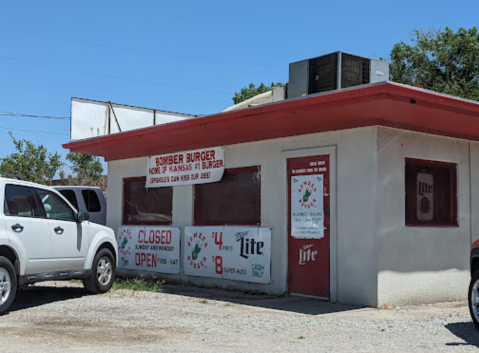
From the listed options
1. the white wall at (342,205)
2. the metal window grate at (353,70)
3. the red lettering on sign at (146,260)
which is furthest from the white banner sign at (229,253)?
the metal window grate at (353,70)

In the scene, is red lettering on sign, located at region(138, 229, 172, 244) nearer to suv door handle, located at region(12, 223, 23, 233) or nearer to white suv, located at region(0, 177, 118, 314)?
white suv, located at region(0, 177, 118, 314)

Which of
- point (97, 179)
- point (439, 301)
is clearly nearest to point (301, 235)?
point (439, 301)

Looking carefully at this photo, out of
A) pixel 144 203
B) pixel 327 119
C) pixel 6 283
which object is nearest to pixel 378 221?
pixel 327 119

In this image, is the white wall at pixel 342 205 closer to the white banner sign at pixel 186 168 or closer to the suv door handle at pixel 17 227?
the white banner sign at pixel 186 168

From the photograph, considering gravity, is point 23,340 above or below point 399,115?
below

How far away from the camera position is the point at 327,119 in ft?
34.7

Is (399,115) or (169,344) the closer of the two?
(169,344)

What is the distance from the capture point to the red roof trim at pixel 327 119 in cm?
928

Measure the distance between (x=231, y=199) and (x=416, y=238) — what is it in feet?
12.5

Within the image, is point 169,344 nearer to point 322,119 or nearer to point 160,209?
point 322,119

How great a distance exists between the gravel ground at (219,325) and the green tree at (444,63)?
25.3m

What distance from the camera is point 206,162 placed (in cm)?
1330

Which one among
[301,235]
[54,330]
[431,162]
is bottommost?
[54,330]

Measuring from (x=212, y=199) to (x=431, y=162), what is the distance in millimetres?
4479
